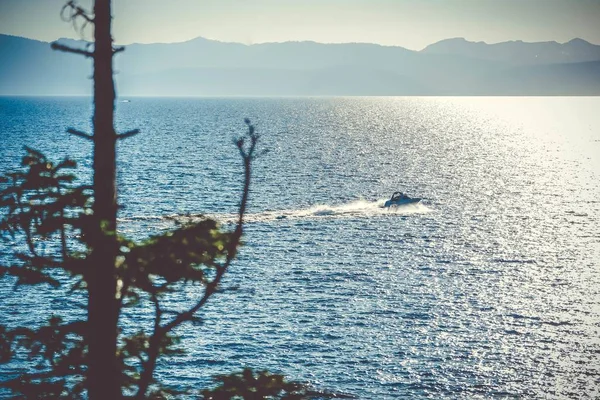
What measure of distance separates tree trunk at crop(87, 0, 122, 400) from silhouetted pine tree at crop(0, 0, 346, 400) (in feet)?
0.05

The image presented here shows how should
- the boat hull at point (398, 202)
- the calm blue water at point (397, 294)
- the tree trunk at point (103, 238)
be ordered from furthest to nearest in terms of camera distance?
the boat hull at point (398, 202)
the calm blue water at point (397, 294)
the tree trunk at point (103, 238)

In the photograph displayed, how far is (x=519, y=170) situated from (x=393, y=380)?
14507cm

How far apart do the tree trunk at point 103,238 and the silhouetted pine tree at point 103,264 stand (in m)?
0.02

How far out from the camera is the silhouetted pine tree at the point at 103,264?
1020 centimetres

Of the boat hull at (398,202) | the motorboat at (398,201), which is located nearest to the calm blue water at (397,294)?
the boat hull at (398,202)

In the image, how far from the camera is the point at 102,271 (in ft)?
36.0

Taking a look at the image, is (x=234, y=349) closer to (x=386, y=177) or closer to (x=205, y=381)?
(x=205, y=381)

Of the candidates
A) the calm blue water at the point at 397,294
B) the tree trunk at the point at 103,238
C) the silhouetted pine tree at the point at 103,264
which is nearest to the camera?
the silhouetted pine tree at the point at 103,264

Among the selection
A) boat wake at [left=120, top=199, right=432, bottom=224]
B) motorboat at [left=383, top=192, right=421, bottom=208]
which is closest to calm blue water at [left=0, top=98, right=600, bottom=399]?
boat wake at [left=120, top=199, right=432, bottom=224]

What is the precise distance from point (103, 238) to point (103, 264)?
60cm

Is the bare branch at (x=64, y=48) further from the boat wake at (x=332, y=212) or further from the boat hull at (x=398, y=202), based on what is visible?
the boat hull at (x=398, y=202)

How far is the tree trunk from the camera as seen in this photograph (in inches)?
428

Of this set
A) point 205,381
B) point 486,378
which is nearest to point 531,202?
point 486,378

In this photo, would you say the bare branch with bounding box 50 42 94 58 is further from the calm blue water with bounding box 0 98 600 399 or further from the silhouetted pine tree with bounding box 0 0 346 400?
the calm blue water with bounding box 0 98 600 399
